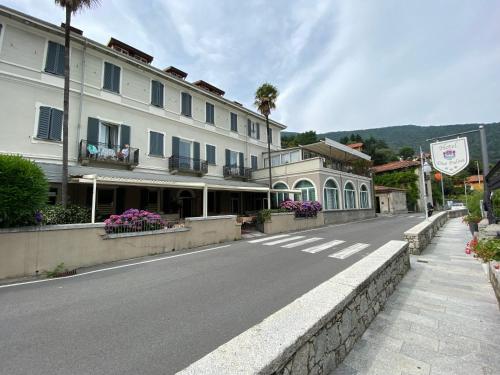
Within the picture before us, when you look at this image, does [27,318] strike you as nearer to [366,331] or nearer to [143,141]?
[366,331]

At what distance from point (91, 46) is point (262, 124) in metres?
16.1

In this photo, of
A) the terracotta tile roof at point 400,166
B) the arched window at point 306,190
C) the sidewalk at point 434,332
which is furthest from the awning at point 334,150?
the sidewalk at point 434,332

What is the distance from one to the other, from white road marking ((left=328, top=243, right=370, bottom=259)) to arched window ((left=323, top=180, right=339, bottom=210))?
36.3 feet

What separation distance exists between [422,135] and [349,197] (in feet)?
353

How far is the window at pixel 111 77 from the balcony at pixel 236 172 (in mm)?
9850

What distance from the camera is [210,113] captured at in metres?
21.2

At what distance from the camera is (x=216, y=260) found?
8227 millimetres

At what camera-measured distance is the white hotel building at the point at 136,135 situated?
39.5ft

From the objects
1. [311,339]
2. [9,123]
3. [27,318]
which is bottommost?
[27,318]

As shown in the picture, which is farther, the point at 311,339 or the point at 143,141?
the point at 143,141

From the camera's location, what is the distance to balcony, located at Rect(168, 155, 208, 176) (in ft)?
57.0

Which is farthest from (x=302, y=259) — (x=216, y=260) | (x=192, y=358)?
(x=192, y=358)

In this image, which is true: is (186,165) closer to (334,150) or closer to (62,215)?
(62,215)

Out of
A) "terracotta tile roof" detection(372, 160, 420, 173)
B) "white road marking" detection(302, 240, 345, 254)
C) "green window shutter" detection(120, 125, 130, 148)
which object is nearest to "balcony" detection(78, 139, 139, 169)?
"green window shutter" detection(120, 125, 130, 148)
